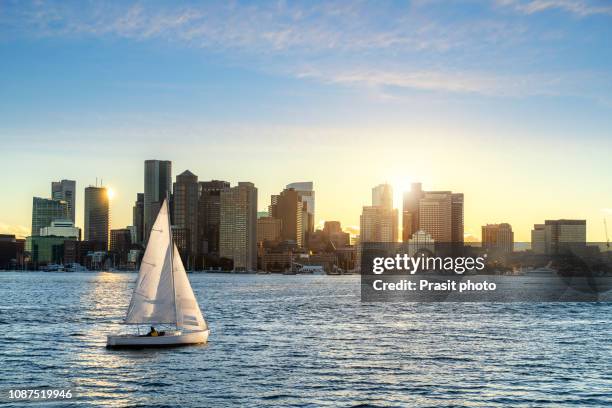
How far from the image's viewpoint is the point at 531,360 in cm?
7262

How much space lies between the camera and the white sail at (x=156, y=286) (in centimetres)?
7575

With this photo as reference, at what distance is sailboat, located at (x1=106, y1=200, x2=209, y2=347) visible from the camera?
75625 millimetres

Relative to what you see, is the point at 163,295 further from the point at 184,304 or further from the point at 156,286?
the point at 184,304

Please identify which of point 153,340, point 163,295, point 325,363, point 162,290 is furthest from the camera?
point 162,290

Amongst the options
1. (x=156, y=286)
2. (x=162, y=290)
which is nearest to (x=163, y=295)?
(x=162, y=290)

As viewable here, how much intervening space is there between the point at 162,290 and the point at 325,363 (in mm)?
16699

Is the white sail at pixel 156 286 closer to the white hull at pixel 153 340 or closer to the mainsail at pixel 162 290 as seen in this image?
the mainsail at pixel 162 290

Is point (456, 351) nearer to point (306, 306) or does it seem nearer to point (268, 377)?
point (268, 377)

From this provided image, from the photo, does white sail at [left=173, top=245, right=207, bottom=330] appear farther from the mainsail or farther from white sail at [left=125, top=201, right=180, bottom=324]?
white sail at [left=125, top=201, right=180, bottom=324]

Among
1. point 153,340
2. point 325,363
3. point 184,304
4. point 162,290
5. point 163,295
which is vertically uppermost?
point 162,290

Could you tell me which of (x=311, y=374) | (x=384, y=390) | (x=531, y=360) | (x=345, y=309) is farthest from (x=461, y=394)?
(x=345, y=309)

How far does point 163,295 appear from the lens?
76312 mm

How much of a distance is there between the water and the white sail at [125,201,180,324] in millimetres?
3782

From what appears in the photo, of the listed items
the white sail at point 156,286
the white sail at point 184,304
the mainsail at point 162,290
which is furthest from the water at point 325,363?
the white sail at point 156,286
